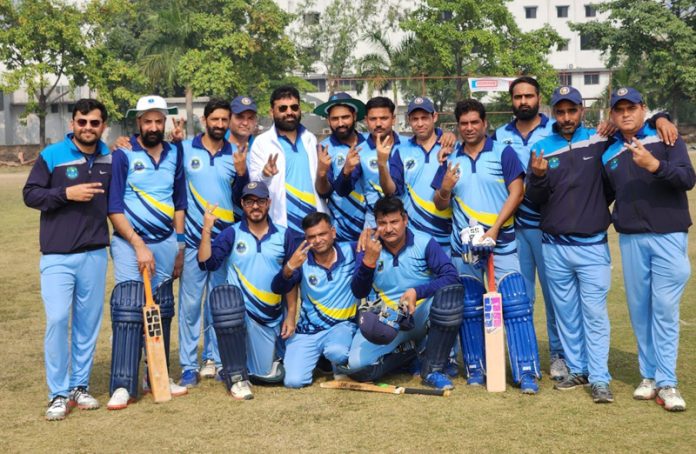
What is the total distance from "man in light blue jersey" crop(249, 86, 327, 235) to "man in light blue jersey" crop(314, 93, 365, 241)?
0.41ft

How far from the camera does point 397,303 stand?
21.1 ft

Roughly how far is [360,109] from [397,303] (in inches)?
71.2

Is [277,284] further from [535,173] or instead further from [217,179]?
[535,173]

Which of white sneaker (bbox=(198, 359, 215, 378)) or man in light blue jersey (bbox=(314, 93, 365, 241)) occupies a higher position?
man in light blue jersey (bbox=(314, 93, 365, 241))

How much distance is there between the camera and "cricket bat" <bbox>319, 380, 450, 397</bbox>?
6.12 metres

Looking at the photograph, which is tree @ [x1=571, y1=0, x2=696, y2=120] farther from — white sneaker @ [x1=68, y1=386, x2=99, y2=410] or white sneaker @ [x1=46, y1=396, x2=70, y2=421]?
white sneaker @ [x1=46, y1=396, x2=70, y2=421]

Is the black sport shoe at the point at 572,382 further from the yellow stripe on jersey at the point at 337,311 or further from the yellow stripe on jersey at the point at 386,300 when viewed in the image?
the yellow stripe on jersey at the point at 337,311

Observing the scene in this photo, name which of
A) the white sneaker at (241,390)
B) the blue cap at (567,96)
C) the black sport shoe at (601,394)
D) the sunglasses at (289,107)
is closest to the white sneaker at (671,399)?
the black sport shoe at (601,394)

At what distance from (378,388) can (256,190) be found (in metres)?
1.71

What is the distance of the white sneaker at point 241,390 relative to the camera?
6.14 m

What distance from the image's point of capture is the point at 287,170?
22.5ft

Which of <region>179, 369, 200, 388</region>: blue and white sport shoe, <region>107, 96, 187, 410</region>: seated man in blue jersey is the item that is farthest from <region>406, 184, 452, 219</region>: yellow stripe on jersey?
<region>179, 369, 200, 388</region>: blue and white sport shoe

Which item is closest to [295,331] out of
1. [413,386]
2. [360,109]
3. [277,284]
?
[277,284]

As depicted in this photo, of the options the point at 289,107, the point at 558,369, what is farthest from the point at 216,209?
the point at 558,369
